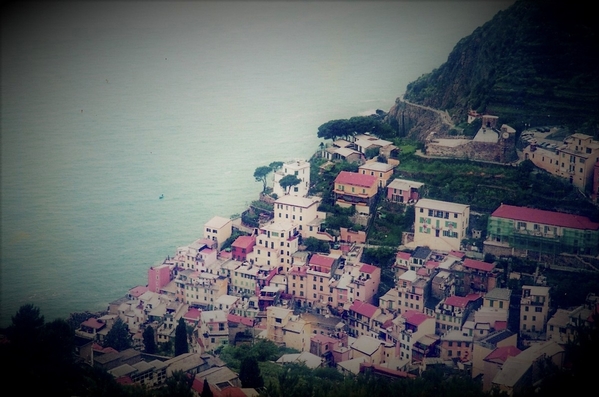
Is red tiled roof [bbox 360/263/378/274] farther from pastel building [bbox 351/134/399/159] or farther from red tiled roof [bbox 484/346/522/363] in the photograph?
pastel building [bbox 351/134/399/159]

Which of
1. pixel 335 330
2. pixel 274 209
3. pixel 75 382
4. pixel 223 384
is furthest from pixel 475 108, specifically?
pixel 75 382

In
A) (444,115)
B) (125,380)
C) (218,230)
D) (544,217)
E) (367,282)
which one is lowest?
(125,380)

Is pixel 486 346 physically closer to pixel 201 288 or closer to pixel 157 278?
pixel 201 288

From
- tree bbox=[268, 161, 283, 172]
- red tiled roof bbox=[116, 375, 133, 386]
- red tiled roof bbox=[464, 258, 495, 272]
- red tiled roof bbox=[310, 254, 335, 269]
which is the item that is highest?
tree bbox=[268, 161, 283, 172]

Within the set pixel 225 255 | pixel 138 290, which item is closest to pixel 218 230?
pixel 225 255

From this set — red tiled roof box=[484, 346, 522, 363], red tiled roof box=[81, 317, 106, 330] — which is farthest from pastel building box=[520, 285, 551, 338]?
red tiled roof box=[81, 317, 106, 330]

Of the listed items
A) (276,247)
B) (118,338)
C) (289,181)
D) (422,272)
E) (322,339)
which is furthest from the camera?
(289,181)

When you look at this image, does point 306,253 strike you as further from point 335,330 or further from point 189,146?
point 189,146
